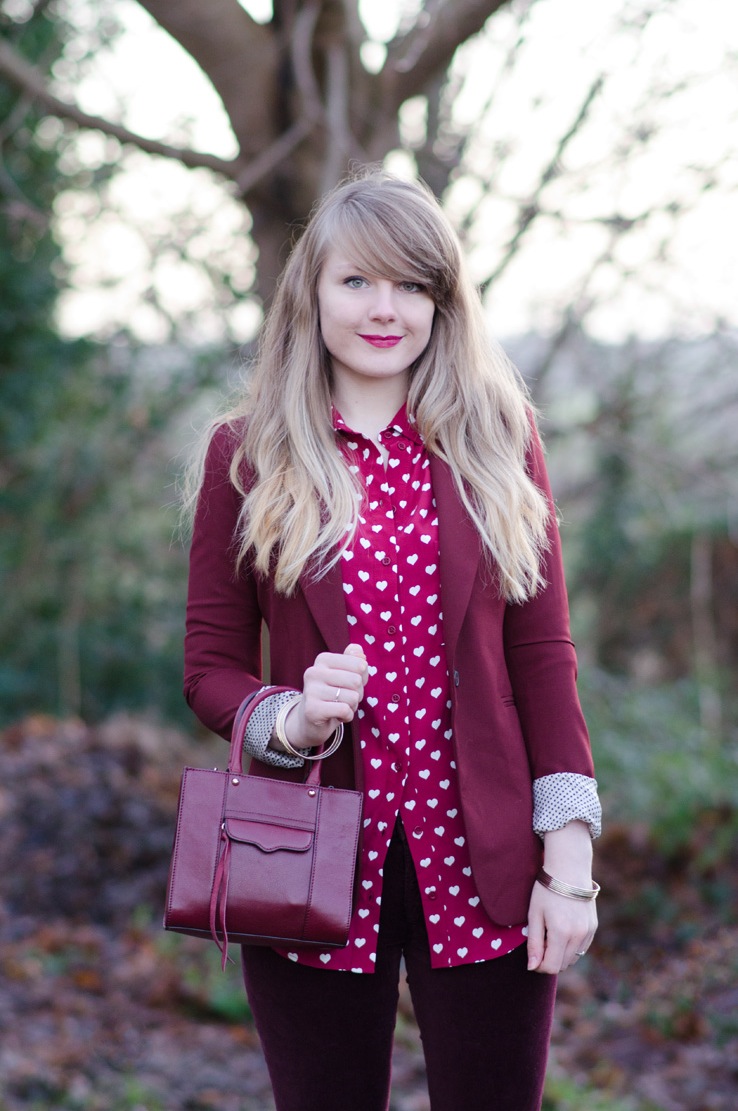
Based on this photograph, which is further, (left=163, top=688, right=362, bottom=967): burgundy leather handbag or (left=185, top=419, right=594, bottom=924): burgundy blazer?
(left=185, top=419, right=594, bottom=924): burgundy blazer

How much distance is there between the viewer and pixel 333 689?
66.8 inches

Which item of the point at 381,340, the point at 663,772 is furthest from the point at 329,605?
the point at 663,772

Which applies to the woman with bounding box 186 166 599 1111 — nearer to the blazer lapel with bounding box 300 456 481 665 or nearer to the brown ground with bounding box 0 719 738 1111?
the blazer lapel with bounding box 300 456 481 665

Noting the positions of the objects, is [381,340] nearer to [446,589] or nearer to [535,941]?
[446,589]

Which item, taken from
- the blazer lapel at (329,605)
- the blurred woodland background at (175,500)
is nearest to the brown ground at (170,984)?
the blurred woodland background at (175,500)

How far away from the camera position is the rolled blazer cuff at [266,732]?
182cm

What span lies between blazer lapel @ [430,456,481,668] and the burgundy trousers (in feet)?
1.29

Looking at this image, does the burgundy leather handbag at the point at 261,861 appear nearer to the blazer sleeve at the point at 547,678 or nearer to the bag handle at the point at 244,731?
the bag handle at the point at 244,731

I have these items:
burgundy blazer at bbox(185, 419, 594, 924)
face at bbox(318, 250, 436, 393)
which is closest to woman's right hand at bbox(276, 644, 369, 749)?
burgundy blazer at bbox(185, 419, 594, 924)

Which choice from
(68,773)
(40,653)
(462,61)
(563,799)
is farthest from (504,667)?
(40,653)

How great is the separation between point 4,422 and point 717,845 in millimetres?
6853

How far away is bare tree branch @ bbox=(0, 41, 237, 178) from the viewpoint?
347cm

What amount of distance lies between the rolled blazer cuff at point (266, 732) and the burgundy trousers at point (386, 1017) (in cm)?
25

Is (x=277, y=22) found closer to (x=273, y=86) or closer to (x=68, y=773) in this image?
(x=273, y=86)
